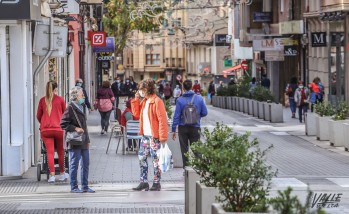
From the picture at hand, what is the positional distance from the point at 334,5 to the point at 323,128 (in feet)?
51.6

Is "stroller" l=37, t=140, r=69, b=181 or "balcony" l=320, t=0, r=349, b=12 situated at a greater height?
"balcony" l=320, t=0, r=349, b=12

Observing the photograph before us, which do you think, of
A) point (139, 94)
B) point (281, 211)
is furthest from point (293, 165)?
point (281, 211)

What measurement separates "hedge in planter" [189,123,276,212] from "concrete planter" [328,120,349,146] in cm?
1781

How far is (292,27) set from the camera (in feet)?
204

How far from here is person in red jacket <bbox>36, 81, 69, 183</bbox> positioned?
839 inches

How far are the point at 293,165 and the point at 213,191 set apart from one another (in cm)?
1340

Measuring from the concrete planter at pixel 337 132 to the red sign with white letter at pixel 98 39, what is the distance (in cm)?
2514

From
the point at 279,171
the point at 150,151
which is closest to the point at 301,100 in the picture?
the point at 279,171

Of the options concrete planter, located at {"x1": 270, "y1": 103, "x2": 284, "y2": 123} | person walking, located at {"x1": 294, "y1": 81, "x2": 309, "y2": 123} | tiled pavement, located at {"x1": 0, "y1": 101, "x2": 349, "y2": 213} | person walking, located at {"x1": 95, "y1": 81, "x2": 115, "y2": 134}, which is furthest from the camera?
concrete planter, located at {"x1": 270, "y1": 103, "x2": 284, "y2": 123}

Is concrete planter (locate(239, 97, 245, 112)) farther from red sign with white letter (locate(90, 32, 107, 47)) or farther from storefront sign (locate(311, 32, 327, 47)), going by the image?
red sign with white letter (locate(90, 32, 107, 47))

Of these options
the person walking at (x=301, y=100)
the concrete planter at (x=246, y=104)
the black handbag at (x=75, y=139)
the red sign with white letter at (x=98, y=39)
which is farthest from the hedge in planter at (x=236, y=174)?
the red sign with white letter at (x=98, y=39)

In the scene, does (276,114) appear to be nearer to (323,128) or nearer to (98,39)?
(323,128)

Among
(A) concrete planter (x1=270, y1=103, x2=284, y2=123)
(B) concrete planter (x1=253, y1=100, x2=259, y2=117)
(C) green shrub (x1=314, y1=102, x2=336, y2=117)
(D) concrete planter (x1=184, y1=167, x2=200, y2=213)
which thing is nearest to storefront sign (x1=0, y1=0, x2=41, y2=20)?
(D) concrete planter (x1=184, y1=167, x2=200, y2=213)

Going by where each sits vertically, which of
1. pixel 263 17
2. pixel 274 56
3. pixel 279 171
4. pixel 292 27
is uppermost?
pixel 263 17
